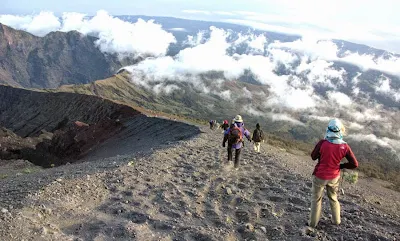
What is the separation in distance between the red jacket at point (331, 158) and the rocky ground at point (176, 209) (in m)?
1.82

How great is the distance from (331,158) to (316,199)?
53.6 inches

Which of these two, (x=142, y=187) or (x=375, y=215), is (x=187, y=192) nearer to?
(x=142, y=187)

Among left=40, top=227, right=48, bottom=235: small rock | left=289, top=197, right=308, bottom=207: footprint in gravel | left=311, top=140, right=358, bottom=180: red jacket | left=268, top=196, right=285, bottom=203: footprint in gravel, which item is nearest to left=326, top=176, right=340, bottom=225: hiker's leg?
left=311, top=140, right=358, bottom=180: red jacket

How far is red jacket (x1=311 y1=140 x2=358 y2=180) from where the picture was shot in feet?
34.3

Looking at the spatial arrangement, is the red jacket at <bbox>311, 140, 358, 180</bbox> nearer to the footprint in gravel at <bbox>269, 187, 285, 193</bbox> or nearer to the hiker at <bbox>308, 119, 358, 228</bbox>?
the hiker at <bbox>308, 119, 358, 228</bbox>

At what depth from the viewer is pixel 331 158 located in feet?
34.5

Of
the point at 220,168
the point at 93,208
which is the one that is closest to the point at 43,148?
the point at 220,168

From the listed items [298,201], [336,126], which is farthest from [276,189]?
[336,126]

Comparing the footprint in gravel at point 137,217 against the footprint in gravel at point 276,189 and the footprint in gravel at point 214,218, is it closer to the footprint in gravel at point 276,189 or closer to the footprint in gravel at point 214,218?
the footprint in gravel at point 214,218

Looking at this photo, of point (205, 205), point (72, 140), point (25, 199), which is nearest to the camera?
point (25, 199)

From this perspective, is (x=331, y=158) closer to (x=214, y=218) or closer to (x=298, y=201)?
(x=298, y=201)

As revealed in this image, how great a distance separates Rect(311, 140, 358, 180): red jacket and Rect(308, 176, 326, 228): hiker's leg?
198 mm

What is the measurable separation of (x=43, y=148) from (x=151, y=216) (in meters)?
52.0

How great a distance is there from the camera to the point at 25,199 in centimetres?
1209
